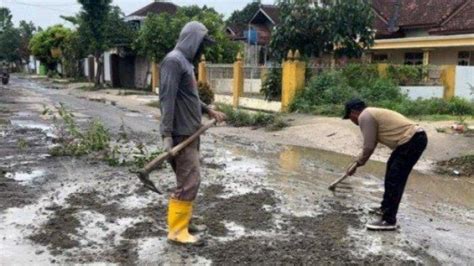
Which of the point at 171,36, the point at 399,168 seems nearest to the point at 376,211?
the point at 399,168

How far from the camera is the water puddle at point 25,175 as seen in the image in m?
7.87

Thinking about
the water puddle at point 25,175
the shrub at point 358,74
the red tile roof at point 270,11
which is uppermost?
the red tile roof at point 270,11

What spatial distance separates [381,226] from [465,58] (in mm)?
18862

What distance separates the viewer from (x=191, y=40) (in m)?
5.03

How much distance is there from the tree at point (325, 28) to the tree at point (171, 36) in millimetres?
7238

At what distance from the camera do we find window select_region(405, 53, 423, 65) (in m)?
24.1

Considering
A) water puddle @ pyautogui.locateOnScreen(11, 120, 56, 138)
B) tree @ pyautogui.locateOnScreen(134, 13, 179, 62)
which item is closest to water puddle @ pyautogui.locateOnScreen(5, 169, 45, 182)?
water puddle @ pyautogui.locateOnScreen(11, 120, 56, 138)

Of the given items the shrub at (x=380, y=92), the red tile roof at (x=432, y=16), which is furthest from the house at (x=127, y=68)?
the shrub at (x=380, y=92)

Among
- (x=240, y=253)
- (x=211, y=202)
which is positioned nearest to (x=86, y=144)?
(x=211, y=202)

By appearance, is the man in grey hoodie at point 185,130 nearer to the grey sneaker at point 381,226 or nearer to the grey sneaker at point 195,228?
the grey sneaker at point 195,228

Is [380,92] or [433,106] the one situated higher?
[380,92]

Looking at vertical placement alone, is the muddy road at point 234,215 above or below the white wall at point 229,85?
below

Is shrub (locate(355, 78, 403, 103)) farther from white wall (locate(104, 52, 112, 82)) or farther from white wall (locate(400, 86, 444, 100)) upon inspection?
white wall (locate(104, 52, 112, 82))

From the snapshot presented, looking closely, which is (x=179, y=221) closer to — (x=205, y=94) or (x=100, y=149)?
(x=100, y=149)
